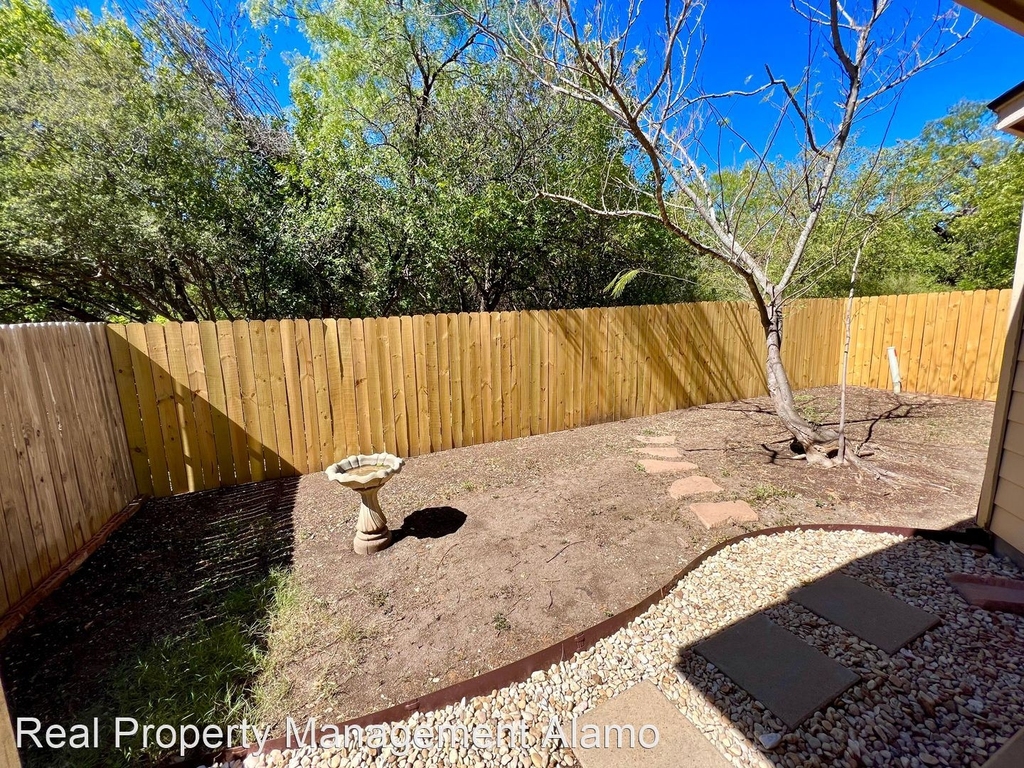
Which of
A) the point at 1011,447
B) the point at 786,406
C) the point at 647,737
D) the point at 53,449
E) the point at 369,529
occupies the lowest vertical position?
the point at 647,737

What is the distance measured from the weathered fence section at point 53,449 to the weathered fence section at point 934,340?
31.5 ft

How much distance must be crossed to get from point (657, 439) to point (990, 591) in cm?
259

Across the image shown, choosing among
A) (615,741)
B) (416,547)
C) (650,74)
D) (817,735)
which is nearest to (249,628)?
(416,547)

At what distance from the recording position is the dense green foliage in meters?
4.64

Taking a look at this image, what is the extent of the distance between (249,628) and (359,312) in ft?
15.5

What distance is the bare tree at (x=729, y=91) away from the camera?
9.96ft

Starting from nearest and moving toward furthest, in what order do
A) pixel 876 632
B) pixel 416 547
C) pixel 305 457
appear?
pixel 876 632 → pixel 416 547 → pixel 305 457

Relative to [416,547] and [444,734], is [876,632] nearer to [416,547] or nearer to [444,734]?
[444,734]

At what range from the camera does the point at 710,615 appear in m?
1.98

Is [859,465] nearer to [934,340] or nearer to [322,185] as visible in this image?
[934,340]

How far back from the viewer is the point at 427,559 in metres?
2.45

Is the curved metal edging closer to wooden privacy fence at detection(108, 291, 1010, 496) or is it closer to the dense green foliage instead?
wooden privacy fence at detection(108, 291, 1010, 496)

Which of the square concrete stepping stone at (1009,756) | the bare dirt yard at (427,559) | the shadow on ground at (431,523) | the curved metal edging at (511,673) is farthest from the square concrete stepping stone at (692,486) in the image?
the square concrete stepping stone at (1009,756)

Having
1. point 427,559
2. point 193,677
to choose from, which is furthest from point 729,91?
point 193,677
